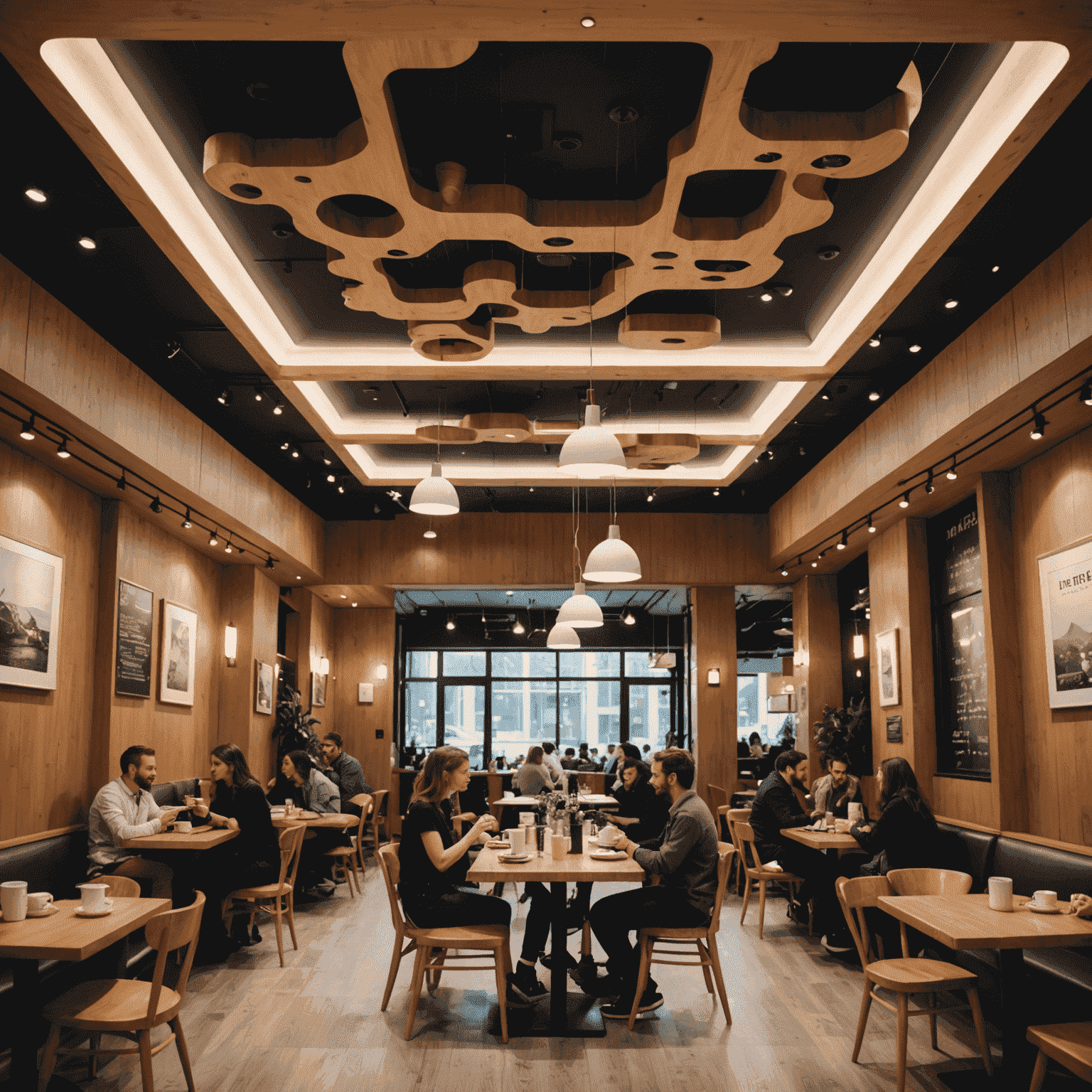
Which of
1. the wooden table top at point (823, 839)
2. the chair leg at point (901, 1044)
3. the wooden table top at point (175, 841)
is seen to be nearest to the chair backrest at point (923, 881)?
the chair leg at point (901, 1044)

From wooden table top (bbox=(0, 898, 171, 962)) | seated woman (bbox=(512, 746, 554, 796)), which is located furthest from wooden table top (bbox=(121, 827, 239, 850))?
seated woman (bbox=(512, 746, 554, 796))

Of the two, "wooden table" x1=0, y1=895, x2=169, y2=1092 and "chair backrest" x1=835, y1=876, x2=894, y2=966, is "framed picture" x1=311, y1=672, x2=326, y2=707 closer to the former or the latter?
"wooden table" x1=0, y1=895, x2=169, y2=1092

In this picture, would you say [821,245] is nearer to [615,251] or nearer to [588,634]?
[615,251]

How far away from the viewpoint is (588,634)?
18938 mm

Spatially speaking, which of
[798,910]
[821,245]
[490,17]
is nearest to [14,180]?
[490,17]

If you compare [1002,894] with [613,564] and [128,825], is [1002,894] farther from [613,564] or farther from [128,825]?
[128,825]

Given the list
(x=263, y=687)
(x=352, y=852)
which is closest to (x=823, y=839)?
(x=352, y=852)

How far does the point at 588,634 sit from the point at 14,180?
1519 centimetres

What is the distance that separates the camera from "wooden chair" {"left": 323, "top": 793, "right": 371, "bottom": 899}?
9.25 metres

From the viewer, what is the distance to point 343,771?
10961 mm

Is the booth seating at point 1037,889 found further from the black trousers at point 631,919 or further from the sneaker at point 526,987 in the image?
the sneaker at point 526,987

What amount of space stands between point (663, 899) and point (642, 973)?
389 mm

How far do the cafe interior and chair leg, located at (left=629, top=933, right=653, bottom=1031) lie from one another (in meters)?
0.05

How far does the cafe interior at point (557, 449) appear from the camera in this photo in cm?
400
